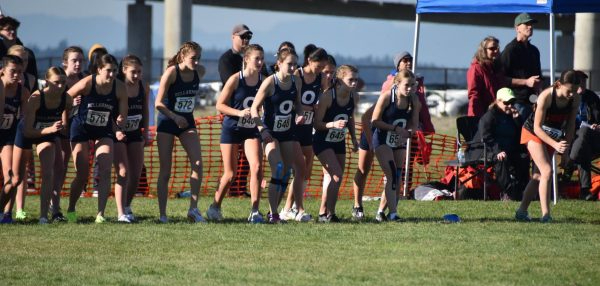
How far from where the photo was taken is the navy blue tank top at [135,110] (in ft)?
39.6

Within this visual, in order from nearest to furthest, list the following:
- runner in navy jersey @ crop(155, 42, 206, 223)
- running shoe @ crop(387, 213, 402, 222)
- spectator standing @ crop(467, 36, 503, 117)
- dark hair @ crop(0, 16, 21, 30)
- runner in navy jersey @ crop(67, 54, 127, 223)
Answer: runner in navy jersey @ crop(67, 54, 127, 223) < runner in navy jersey @ crop(155, 42, 206, 223) < running shoe @ crop(387, 213, 402, 222) < dark hair @ crop(0, 16, 21, 30) < spectator standing @ crop(467, 36, 503, 117)

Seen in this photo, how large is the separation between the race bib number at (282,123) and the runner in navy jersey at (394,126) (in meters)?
0.92

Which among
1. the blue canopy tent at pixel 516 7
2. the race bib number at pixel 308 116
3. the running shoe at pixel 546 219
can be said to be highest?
the blue canopy tent at pixel 516 7

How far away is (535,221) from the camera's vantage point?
1245 centimetres

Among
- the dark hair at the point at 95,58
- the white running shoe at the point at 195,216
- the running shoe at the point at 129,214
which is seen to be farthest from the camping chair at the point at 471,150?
the dark hair at the point at 95,58

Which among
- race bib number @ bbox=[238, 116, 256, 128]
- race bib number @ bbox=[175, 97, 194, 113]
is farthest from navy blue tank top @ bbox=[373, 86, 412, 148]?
race bib number @ bbox=[175, 97, 194, 113]

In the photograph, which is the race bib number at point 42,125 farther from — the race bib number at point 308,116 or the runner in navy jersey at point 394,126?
the runner in navy jersey at point 394,126

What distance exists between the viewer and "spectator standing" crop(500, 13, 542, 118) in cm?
1479

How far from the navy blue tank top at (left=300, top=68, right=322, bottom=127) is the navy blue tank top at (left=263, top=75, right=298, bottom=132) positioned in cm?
26

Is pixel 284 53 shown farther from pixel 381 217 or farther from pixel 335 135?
pixel 381 217

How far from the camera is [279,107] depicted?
39.2ft

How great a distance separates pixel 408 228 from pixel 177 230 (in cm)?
232

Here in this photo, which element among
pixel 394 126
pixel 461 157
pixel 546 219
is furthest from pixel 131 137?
pixel 461 157

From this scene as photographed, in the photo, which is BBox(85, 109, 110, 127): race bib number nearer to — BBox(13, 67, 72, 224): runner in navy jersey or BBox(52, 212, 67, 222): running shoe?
BBox(13, 67, 72, 224): runner in navy jersey
